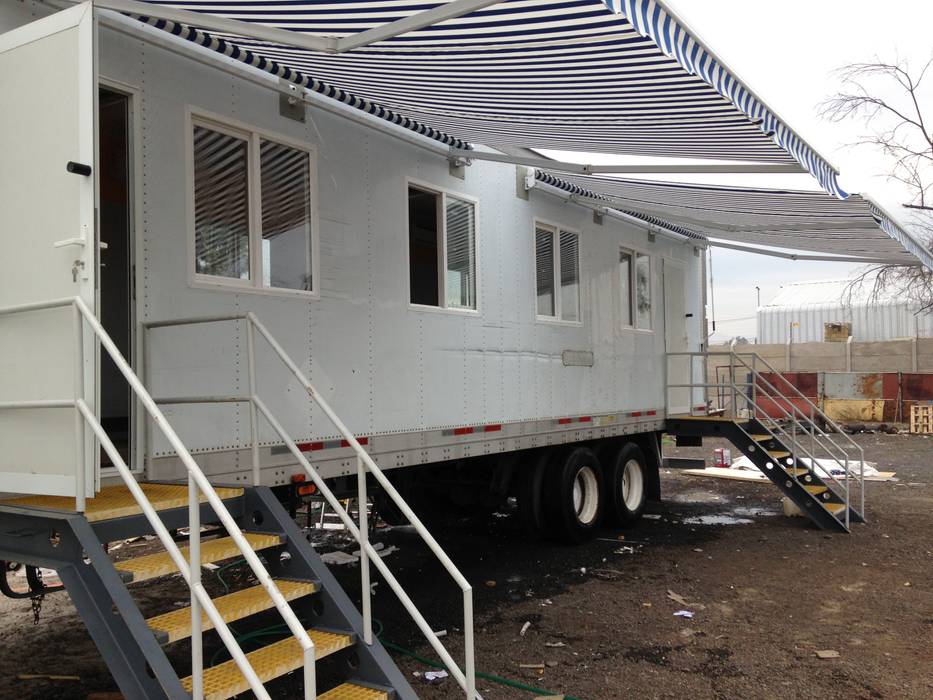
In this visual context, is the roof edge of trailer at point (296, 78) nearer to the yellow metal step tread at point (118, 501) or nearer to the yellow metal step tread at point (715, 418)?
the yellow metal step tread at point (118, 501)

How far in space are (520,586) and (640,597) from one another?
1.02 metres

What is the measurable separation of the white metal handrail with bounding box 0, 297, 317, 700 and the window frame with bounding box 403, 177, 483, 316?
10.00 feet

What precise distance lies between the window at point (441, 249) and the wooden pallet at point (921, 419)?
56.2ft

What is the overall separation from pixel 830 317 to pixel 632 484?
3098cm

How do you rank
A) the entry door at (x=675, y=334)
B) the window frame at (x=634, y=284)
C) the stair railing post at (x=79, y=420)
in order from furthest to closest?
the entry door at (x=675, y=334) → the window frame at (x=634, y=284) → the stair railing post at (x=79, y=420)

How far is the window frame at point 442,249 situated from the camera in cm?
607

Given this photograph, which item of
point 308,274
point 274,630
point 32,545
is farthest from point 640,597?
point 32,545

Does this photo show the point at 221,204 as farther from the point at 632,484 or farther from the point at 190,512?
the point at 632,484

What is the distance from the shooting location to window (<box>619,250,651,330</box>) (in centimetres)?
942

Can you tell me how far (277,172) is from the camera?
199 inches

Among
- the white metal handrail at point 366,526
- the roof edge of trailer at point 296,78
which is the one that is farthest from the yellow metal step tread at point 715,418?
the white metal handrail at point 366,526

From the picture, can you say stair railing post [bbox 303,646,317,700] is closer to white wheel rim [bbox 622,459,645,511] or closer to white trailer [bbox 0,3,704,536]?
white trailer [bbox 0,3,704,536]

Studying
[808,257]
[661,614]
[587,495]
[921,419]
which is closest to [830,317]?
[921,419]

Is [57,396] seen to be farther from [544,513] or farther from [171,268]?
[544,513]
